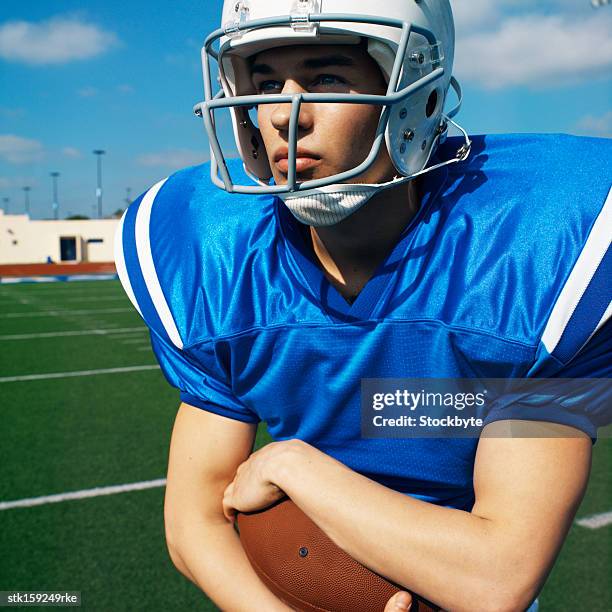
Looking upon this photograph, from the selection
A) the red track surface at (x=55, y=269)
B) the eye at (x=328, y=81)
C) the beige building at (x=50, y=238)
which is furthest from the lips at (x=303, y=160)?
the beige building at (x=50, y=238)

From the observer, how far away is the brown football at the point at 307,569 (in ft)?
3.69

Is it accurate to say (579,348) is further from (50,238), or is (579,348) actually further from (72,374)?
(50,238)

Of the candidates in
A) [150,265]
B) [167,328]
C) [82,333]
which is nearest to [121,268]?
[150,265]

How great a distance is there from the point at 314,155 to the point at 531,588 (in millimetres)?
669

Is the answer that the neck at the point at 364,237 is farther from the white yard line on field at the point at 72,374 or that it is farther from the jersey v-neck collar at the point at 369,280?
the white yard line on field at the point at 72,374

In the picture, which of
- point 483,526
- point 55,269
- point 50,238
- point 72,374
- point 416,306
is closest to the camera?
point 483,526

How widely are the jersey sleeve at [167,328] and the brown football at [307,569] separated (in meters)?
0.19

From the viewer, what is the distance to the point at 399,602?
42.7 inches

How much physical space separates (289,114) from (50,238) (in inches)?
1320

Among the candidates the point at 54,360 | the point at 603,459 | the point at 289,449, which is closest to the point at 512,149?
the point at 289,449

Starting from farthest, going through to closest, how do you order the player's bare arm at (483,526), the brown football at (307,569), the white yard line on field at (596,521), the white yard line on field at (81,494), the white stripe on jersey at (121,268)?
the white yard line on field at (81,494) < the white yard line on field at (596,521) < the white stripe on jersey at (121,268) < the brown football at (307,569) < the player's bare arm at (483,526)

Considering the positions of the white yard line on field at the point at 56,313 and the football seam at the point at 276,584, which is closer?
the football seam at the point at 276,584

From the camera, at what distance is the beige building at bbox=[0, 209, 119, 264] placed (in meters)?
32.2

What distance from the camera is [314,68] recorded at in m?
1.10
